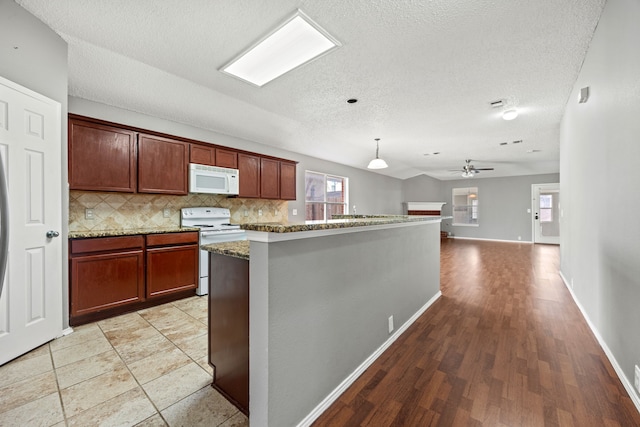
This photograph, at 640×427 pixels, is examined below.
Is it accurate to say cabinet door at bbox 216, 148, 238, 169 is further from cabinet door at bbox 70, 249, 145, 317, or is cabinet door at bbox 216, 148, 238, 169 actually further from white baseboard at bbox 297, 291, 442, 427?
white baseboard at bbox 297, 291, 442, 427

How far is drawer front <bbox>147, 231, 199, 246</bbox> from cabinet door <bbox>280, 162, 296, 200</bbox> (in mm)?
1814

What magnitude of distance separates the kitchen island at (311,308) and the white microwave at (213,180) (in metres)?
2.29

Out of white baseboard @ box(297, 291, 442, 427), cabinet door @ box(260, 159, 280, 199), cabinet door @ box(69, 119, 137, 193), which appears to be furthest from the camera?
cabinet door @ box(260, 159, 280, 199)

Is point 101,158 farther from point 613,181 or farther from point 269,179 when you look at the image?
point 613,181

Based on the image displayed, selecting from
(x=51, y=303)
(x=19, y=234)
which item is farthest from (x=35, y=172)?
(x=51, y=303)

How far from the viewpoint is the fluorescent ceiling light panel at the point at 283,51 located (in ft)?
6.74

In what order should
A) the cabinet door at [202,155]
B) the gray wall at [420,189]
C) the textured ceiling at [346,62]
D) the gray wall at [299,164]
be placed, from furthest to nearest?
the gray wall at [420,189]
the cabinet door at [202,155]
the gray wall at [299,164]
the textured ceiling at [346,62]

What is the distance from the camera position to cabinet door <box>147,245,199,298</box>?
3027mm

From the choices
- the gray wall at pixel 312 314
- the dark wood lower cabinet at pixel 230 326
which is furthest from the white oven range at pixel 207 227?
the gray wall at pixel 312 314

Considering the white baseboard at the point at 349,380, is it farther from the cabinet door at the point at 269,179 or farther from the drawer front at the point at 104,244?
→ the cabinet door at the point at 269,179

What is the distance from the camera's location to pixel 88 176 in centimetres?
277

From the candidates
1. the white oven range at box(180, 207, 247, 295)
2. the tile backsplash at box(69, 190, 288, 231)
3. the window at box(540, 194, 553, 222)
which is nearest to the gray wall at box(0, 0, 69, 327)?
the tile backsplash at box(69, 190, 288, 231)

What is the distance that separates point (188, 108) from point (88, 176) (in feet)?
4.58

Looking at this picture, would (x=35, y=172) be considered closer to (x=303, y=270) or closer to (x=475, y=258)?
(x=303, y=270)
